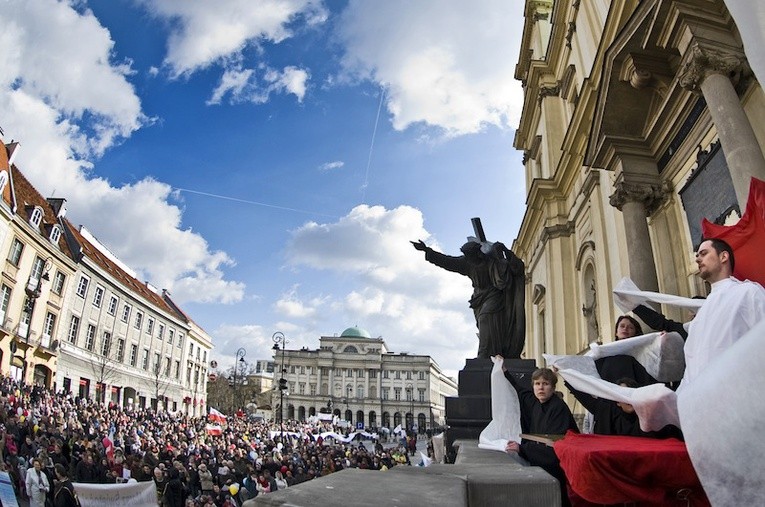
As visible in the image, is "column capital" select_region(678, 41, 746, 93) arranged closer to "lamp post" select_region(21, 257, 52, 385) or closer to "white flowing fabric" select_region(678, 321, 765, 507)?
"white flowing fabric" select_region(678, 321, 765, 507)

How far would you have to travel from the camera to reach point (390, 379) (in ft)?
358

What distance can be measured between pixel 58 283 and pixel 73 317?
3.53 metres

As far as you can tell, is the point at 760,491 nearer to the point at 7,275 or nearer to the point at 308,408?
the point at 7,275

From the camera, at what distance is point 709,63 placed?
23.8 ft

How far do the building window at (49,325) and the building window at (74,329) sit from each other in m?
2.14

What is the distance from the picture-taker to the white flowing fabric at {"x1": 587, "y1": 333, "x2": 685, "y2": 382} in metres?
3.57

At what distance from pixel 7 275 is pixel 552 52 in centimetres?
3433

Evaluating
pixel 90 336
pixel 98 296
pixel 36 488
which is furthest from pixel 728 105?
pixel 98 296

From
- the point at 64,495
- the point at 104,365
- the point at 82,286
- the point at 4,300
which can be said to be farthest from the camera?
the point at 104,365

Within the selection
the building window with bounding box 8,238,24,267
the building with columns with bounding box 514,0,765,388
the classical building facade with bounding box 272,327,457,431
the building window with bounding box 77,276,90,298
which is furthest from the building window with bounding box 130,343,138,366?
the classical building facade with bounding box 272,327,457,431

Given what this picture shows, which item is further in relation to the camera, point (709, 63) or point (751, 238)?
point (709, 63)

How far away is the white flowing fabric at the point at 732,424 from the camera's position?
1.19 metres

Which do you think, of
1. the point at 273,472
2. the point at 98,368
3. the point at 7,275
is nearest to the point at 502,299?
the point at 273,472

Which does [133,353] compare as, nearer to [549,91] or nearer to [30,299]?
Answer: [30,299]
